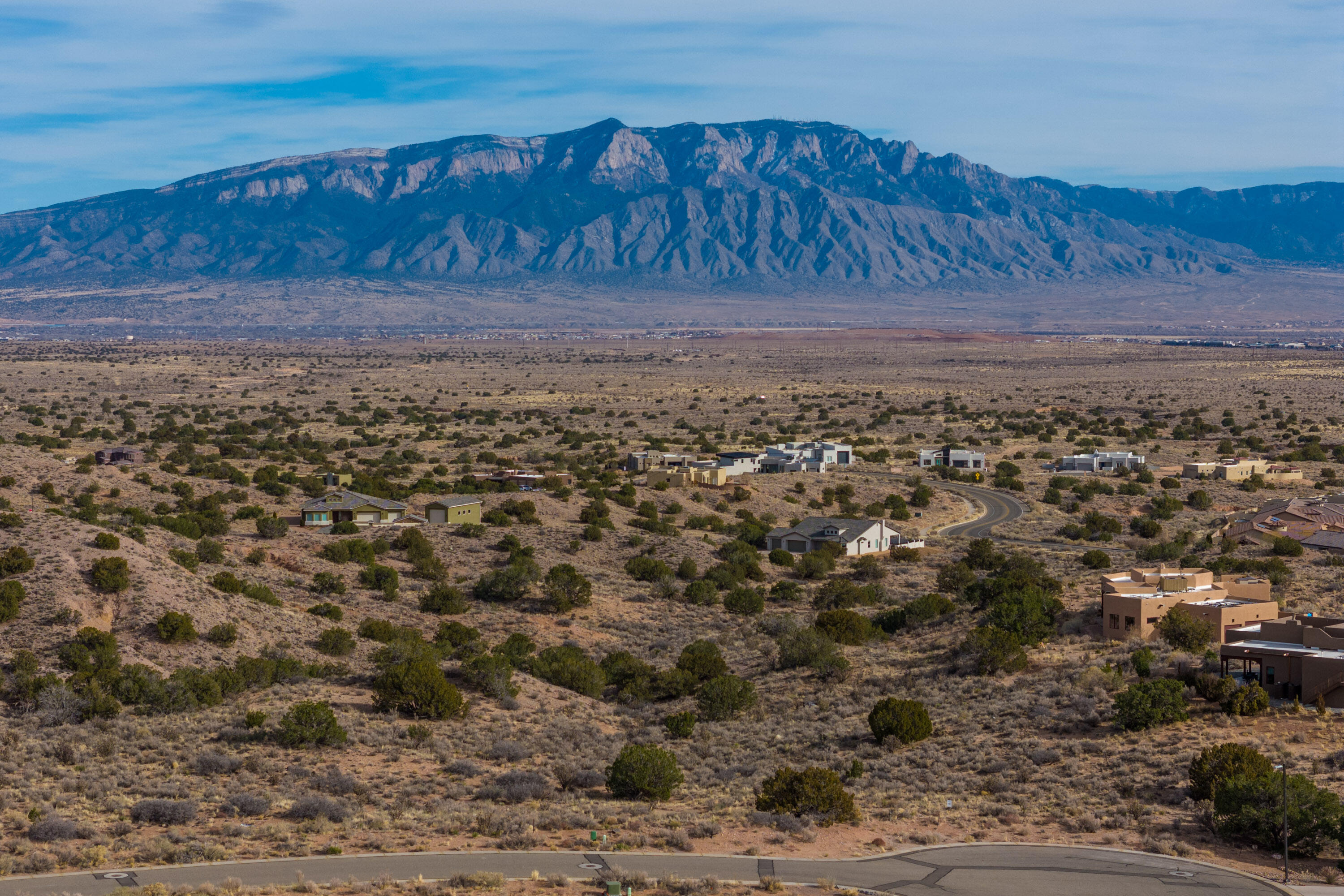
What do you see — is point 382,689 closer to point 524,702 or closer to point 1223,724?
point 524,702

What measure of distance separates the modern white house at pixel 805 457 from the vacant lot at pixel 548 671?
118 inches

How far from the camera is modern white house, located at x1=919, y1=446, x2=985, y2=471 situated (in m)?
90.6

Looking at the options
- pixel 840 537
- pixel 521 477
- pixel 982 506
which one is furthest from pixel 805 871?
pixel 982 506

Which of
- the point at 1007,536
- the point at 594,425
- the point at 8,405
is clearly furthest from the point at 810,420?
the point at 8,405

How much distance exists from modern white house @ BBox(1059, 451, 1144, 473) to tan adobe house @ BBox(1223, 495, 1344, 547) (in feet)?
80.6

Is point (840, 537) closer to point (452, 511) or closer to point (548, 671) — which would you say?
point (452, 511)

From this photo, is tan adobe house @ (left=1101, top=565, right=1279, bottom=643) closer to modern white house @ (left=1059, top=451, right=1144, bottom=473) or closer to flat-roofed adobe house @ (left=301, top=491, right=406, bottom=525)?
flat-roofed adobe house @ (left=301, top=491, right=406, bottom=525)

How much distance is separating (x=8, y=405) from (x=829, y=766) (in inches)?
4458

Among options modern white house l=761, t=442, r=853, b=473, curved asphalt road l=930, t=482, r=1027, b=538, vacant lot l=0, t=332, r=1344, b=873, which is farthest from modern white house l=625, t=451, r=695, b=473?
curved asphalt road l=930, t=482, r=1027, b=538

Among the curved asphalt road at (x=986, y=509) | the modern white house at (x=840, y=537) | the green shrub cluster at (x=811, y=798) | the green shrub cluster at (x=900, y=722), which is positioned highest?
the green shrub cluster at (x=811, y=798)

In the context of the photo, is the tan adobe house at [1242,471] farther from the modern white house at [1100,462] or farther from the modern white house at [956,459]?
the modern white house at [956,459]

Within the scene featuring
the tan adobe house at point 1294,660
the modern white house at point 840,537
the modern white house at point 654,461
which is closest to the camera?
the tan adobe house at point 1294,660

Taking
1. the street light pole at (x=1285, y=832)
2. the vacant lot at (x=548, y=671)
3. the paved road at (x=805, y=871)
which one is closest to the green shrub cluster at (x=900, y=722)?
the vacant lot at (x=548, y=671)

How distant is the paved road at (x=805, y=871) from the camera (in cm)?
2192
